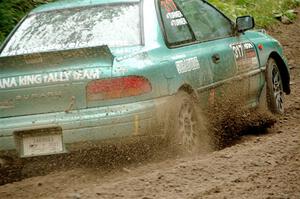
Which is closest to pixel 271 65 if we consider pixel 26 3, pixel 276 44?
pixel 276 44

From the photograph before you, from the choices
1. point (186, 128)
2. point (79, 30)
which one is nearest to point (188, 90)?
point (186, 128)

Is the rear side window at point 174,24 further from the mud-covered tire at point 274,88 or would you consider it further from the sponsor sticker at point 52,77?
the mud-covered tire at point 274,88

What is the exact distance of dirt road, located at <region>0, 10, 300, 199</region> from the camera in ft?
15.9

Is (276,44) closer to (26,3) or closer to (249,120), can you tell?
(249,120)

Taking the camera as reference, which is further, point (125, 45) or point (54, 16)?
point (54, 16)

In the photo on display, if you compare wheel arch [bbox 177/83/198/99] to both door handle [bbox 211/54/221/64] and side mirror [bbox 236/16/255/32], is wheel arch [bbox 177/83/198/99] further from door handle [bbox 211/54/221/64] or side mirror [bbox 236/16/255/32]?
side mirror [bbox 236/16/255/32]

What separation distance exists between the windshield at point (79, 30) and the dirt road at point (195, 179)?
1.12 meters

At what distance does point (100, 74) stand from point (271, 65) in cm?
330

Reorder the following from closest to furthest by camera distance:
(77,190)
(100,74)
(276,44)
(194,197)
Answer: (194,197), (77,190), (100,74), (276,44)

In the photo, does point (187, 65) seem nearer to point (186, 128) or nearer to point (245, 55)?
point (186, 128)

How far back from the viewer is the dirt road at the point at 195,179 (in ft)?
15.9

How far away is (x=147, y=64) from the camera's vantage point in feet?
19.3

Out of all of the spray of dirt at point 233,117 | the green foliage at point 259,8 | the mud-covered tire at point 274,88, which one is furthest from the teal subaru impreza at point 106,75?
the green foliage at point 259,8

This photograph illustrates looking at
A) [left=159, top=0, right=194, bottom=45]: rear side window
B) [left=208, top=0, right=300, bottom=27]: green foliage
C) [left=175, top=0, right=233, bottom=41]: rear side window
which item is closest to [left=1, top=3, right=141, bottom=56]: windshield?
[left=159, top=0, right=194, bottom=45]: rear side window
